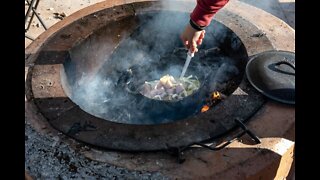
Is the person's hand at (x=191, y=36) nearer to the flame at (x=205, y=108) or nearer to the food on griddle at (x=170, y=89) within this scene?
the flame at (x=205, y=108)

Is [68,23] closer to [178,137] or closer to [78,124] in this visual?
[78,124]

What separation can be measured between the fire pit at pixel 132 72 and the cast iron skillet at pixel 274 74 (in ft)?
0.32

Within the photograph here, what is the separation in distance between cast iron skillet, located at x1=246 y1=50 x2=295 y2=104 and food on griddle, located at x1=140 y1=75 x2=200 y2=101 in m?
0.80

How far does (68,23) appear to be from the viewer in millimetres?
4172

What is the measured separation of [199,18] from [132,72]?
61.8 inches

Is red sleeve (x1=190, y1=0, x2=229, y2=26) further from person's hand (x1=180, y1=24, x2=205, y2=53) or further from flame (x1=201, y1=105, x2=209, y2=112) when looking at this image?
flame (x1=201, y1=105, x2=209, y2=112)

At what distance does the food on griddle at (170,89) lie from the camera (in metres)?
3.98

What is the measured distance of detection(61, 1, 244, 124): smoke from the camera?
382cm

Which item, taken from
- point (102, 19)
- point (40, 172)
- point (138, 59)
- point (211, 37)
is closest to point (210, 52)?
point (211, 37)

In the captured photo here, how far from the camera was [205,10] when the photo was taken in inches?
122

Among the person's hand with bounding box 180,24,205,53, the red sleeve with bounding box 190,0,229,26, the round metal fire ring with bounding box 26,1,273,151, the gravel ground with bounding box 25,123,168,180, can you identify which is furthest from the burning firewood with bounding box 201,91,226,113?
the gravel ground with bounding box 25,123,168,180

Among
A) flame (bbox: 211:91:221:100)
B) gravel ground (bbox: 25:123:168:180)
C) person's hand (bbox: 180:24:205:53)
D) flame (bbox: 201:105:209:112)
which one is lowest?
flame (bbox: 201:105:209:112)

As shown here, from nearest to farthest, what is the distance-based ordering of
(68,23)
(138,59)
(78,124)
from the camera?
(78,124) → (68,23) → (138,59)

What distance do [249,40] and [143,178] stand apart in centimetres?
201
